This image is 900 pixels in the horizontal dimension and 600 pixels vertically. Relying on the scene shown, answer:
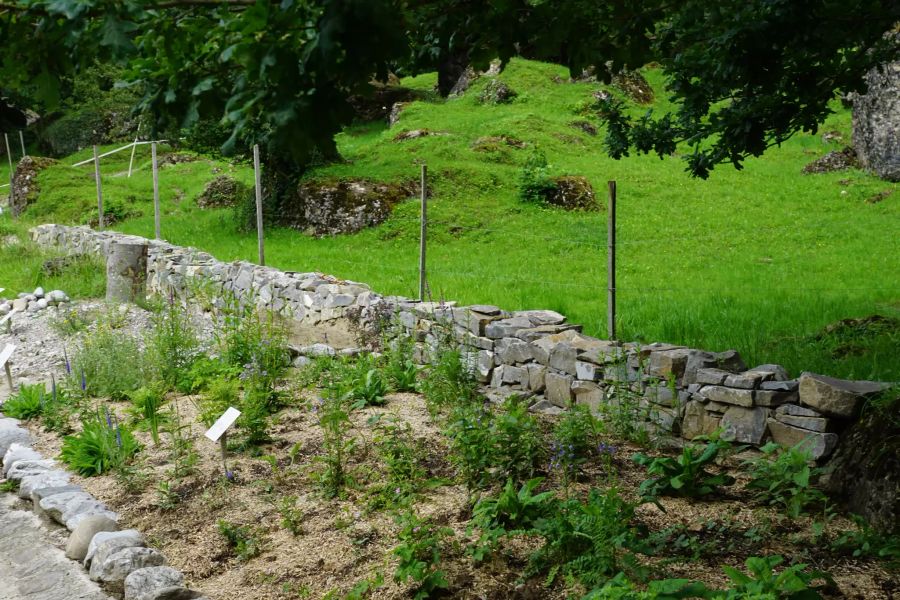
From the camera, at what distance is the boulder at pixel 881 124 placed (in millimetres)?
16047

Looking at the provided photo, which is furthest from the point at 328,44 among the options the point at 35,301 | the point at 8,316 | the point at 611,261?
the point at 35,301

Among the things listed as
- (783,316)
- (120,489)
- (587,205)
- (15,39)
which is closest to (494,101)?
(587,205)

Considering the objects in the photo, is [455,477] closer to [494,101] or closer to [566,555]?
[566,555]

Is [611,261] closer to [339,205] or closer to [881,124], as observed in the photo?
[339,205]

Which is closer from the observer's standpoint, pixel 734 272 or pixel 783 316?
pixel 783 316

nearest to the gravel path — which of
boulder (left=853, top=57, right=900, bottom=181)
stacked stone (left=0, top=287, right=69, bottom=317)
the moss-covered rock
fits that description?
stacked stone (left=0, top=287, right=69, bottom=317)

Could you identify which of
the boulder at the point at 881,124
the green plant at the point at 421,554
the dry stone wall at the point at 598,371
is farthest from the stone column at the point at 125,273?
the boulder at the point at 881,124

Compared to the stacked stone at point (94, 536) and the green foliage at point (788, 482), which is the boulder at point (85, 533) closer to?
the stacked stone at point (94, 536)

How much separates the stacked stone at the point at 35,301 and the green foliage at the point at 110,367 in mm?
4158

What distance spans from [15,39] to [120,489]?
365cm

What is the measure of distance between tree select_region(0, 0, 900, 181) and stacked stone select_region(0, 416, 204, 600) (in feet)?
7.77

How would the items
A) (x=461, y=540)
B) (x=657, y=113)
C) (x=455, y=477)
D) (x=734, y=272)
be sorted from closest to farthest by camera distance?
(x=461, y=540) < (x=455, y=477) < (x=734, y=272) < (x=657, y=113)

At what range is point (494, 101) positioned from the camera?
78.8 ft

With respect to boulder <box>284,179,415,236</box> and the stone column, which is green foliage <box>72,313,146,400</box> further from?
boulder <box>284,179,415,236</box>
